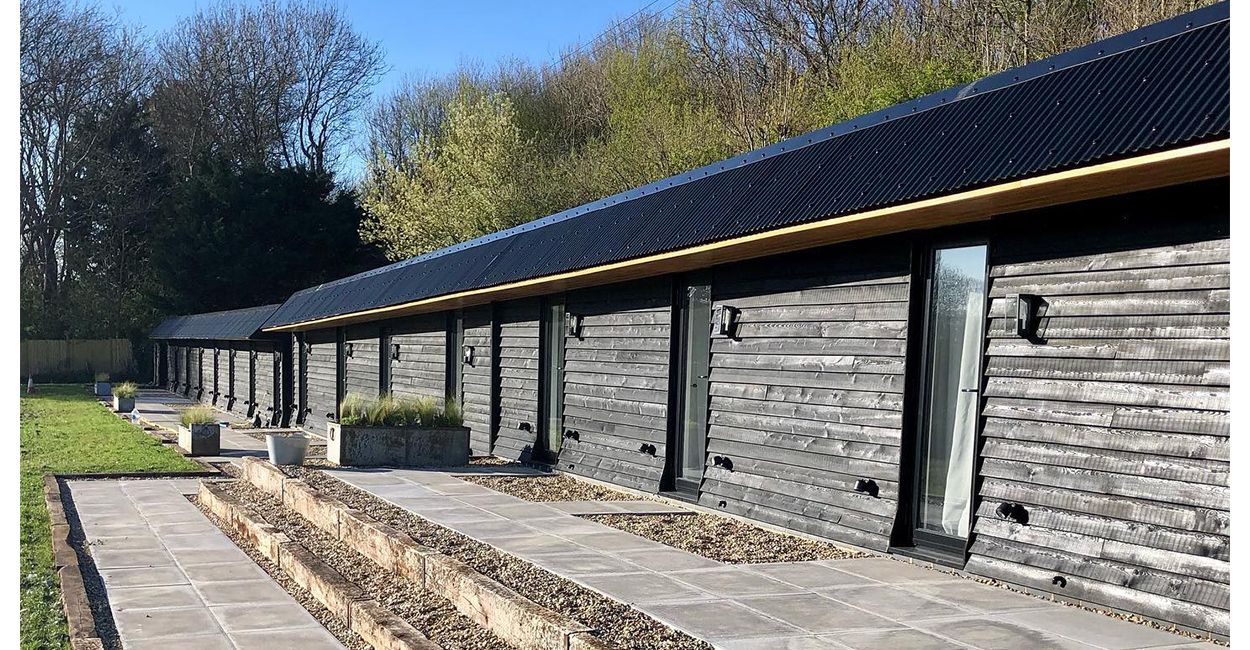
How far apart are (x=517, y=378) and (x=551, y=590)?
26.8 ft

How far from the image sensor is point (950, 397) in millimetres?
7305

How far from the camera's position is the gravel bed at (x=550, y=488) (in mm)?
10930

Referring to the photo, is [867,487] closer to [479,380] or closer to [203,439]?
[479,380]

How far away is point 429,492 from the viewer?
1112 centimetres

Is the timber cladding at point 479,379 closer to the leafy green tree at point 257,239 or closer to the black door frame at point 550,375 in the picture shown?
the black door frame at point 550,375

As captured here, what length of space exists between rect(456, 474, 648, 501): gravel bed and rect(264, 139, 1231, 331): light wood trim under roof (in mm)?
2177

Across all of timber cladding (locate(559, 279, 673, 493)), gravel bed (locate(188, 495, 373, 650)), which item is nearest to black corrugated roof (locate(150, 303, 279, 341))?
timber cladding (locate(559, 279, 673, 493))

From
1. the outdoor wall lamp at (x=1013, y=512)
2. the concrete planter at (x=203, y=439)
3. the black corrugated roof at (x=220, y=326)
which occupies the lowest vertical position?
the concrete planter at (x=203, y=439)

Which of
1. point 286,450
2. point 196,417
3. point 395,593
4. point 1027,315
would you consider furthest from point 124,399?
point 1027,315

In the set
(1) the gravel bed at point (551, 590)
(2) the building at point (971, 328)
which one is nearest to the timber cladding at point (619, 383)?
(2) the building at point (971, 328)

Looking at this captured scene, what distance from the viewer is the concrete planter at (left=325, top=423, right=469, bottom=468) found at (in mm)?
13734

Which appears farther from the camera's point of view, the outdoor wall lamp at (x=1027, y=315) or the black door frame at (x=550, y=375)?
the black door frame at (x=550, y=375)

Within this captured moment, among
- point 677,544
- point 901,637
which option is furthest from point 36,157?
point 901,637

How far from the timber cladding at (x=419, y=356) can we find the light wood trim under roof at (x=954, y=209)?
5761mm
